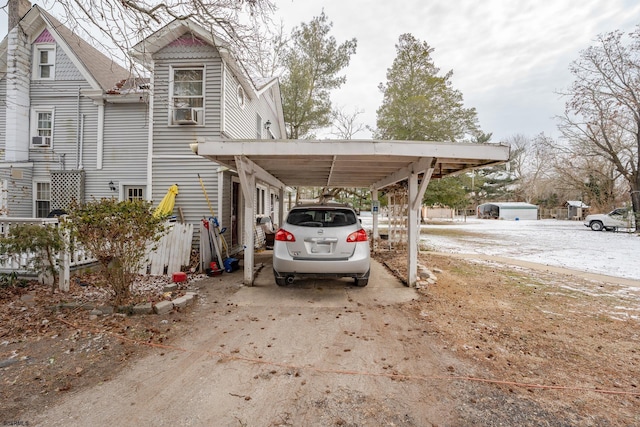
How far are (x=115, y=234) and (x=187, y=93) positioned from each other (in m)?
6.55

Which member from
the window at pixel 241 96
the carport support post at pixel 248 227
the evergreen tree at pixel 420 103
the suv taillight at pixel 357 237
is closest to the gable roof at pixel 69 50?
the window at pixel 241 96

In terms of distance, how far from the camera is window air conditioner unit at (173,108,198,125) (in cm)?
877

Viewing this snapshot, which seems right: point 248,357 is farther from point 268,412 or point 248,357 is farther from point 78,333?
point 78,333

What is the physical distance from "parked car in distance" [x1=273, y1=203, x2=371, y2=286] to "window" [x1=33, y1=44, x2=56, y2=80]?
464 inches

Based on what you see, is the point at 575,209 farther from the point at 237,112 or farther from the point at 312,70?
the point at 237,112

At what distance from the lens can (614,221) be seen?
21.0m

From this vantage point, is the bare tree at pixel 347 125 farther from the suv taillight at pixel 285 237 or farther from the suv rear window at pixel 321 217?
the suv taillight at pixel 285 237

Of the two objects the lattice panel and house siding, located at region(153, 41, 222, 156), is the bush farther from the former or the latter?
the lattice panel

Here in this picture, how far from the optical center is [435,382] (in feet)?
8.73

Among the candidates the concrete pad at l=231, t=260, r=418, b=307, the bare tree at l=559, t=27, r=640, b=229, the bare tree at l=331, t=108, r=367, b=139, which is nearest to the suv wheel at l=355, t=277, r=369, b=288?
the concrete pad at l=231, t=260, r=418, b=307

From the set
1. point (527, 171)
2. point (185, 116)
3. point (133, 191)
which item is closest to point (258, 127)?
point (185, 116)

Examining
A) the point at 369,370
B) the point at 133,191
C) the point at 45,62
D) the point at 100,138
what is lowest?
the point at 369,370

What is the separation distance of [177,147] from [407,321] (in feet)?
26.4

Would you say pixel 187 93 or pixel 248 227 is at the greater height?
pixel 187 93
